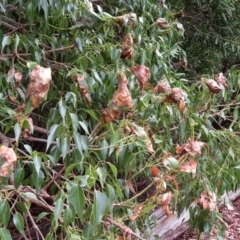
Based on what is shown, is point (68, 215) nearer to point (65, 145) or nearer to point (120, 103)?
point (65, 145)

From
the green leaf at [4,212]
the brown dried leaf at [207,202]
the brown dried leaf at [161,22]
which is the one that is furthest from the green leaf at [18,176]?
the brown dried leaf at [161,22]

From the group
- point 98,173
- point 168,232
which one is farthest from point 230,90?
point 168,232

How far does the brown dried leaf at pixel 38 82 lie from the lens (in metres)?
1.17

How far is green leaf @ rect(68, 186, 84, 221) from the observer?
1.08 meters

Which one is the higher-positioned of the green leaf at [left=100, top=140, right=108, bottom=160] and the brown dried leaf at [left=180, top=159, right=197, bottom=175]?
the green leaf at [left=100, top=140, right=108, bottom=160]

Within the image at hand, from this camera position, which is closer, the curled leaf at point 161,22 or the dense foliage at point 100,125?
the dense foliage at point 100,125

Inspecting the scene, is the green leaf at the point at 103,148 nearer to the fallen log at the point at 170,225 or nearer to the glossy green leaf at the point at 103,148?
the glossy green leaf at the point at 103,148

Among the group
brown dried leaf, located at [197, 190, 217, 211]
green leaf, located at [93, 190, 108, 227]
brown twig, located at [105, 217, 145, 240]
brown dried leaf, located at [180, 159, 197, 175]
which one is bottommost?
brown dried leaf, located at [197, 190, 217, 211]

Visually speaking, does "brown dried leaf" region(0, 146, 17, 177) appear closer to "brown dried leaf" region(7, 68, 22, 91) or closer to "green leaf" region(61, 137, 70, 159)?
"green leaf" region(61, 137, 70, 159)

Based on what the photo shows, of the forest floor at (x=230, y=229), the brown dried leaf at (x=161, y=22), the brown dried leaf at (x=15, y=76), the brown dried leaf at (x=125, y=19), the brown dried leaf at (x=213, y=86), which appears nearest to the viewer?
the brown dried leaf at (x=15, y=76)

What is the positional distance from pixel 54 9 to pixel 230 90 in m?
1.07

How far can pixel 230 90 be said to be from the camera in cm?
224

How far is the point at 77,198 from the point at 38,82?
1.12ft

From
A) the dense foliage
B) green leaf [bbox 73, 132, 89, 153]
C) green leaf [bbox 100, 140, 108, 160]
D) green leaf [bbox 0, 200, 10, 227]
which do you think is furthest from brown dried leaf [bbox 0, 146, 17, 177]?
green leaf [bbox 100, 140, 108, 160]
